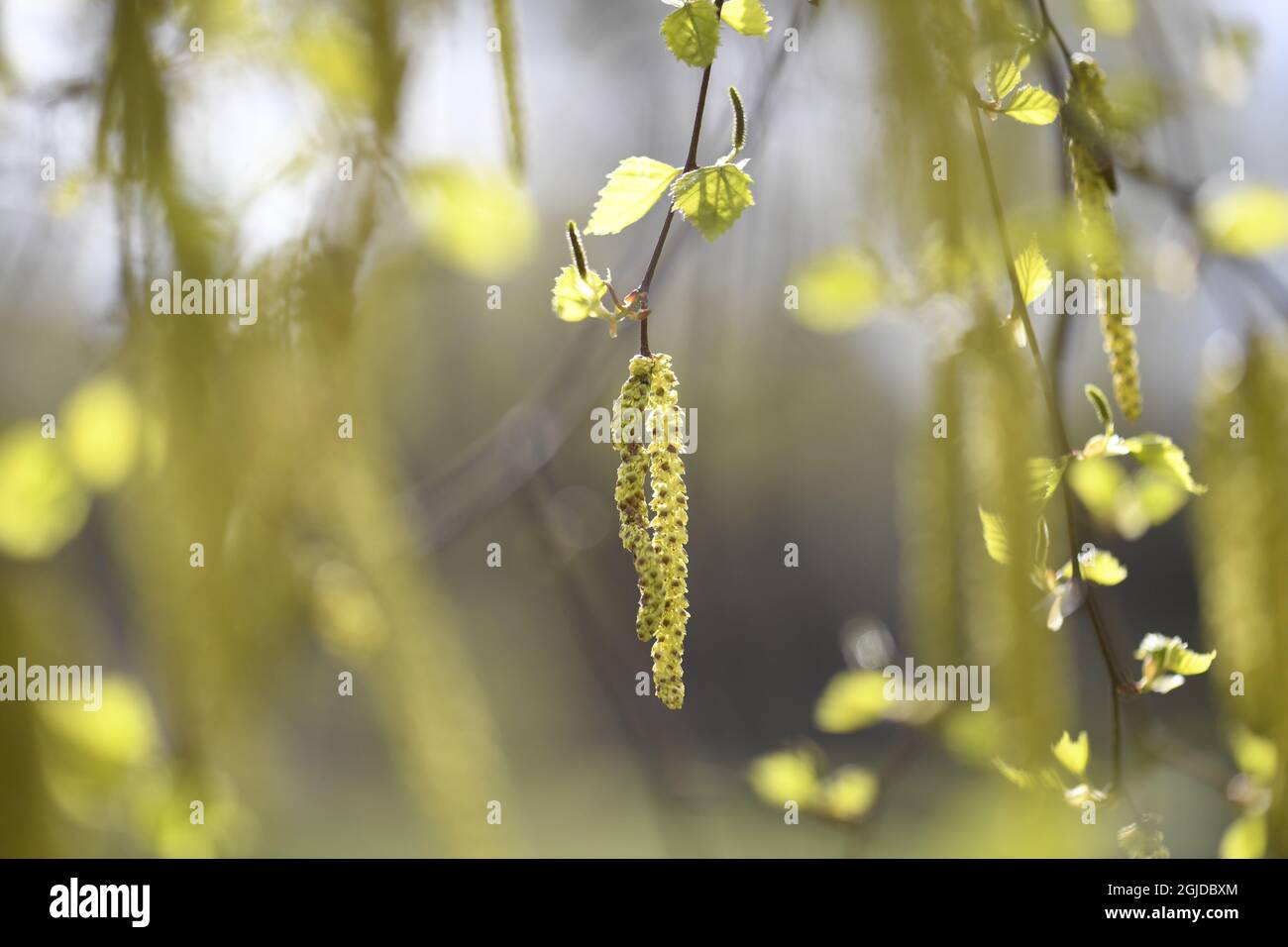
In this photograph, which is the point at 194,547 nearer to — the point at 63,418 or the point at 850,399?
the point at 63,418

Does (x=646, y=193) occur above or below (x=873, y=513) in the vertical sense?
below

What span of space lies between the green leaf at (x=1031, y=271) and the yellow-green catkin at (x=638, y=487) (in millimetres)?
236

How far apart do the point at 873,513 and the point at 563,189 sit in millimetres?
5306

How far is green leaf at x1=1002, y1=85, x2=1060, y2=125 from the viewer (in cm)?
49

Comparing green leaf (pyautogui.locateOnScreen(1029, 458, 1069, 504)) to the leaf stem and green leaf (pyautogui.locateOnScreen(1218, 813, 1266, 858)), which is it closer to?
the leaf stem

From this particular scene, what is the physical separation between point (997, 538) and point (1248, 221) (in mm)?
489

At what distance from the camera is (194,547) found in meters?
0.28

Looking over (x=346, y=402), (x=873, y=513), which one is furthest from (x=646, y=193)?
(x=873, y=513)

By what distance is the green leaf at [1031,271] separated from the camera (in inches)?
20.7

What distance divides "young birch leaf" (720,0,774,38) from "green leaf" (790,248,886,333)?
0.38 m

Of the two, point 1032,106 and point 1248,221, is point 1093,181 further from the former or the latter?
point 1248,221

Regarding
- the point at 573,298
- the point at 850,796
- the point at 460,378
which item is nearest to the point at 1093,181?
the point at 573,298

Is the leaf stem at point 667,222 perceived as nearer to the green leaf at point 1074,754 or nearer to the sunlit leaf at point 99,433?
the sunlit leaf at point 99,433
